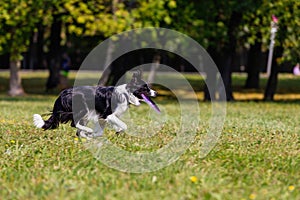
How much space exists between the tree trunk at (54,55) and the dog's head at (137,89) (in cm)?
2455

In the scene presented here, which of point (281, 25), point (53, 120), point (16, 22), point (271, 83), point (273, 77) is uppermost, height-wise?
point (16, 22)

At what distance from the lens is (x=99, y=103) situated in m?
8.64

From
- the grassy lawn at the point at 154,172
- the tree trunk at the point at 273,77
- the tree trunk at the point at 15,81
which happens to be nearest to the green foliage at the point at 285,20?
the tree trunk at the point at 273,77

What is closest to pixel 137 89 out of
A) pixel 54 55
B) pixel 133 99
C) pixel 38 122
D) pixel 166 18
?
pixel 133 99

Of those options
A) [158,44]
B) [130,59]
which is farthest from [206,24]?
[130,59]

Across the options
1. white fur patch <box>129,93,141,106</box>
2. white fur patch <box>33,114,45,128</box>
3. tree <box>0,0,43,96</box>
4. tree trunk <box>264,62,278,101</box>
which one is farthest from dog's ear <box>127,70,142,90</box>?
tree trunk <box>264,62,278,101</box>

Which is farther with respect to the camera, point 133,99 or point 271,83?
point 271,83

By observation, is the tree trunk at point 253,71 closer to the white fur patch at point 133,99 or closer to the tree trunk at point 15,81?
the tree trunk at point 15,81

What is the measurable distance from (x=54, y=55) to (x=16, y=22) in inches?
299

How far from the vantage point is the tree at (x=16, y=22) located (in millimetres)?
25081

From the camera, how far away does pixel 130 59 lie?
29.3m

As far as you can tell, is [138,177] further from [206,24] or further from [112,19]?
[206,24]

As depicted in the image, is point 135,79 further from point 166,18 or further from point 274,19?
point 274,19

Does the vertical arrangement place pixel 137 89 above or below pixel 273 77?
above
